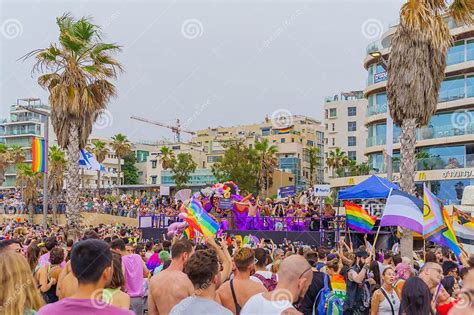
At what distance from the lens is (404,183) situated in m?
17.8

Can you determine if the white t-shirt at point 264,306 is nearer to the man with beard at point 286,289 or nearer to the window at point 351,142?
the man with beard at point 286,289

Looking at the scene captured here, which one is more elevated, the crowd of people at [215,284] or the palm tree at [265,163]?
the palm tree at [265,163]

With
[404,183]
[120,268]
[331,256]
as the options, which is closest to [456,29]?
[404,183]

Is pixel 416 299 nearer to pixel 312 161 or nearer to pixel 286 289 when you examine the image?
pixel 286 289

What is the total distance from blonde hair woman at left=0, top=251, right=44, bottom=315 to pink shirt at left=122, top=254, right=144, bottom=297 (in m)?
3.64

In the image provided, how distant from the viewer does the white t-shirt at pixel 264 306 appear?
424cm

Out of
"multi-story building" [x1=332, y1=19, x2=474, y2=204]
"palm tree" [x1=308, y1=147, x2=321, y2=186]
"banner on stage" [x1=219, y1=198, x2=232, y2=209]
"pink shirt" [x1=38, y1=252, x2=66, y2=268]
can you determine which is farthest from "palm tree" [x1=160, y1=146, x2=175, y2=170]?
"pink shirt" [x1=38, y1=252, x2=66, y2=268]

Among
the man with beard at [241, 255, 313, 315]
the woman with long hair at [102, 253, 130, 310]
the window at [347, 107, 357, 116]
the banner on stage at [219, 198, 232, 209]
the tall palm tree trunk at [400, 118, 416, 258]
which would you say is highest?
the window at [347, 107, 357, 116]

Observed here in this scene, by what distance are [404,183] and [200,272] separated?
1397 cm

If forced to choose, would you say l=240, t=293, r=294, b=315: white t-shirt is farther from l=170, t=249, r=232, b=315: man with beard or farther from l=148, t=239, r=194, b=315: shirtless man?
l=148, t=239, r=194, b=315: shirtless man

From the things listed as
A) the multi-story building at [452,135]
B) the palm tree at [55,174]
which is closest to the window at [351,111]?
the multi-story building at [452,135]

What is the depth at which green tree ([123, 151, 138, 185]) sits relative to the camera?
97.7m

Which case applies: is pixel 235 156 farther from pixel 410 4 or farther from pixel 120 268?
pixel 120 268

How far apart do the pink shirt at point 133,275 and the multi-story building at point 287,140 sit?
68008 millimetres
